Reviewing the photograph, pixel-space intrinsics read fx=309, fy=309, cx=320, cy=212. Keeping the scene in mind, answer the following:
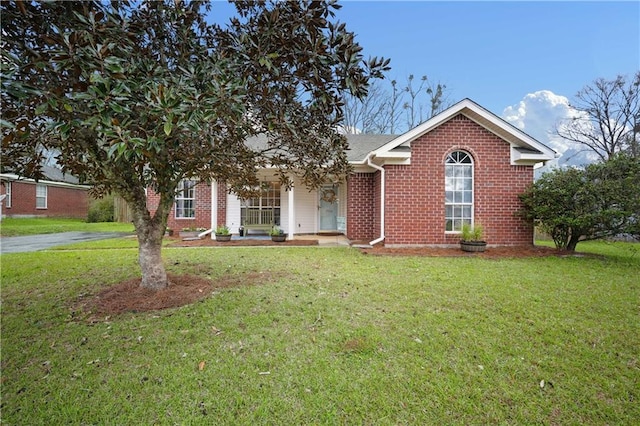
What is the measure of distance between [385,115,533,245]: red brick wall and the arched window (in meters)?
0.21

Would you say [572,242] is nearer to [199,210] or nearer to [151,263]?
[151,263]

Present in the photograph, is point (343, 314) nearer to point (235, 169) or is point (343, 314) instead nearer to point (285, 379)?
point (285, 379)

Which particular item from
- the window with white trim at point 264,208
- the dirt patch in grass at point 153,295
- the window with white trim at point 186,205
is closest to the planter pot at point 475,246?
the dirt patch in grass at point 153,295

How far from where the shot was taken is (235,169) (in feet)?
19.0

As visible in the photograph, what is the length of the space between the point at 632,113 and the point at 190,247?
30.8 meters

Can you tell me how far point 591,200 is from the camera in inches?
348

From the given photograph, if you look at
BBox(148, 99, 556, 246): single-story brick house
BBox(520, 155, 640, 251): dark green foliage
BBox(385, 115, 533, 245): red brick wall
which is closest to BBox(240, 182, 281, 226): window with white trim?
BBox(148, 99, 556, 246): single-story brick house

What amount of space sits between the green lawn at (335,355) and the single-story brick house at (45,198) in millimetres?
20625

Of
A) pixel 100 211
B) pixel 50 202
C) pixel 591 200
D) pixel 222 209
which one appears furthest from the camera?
pixel 50 202

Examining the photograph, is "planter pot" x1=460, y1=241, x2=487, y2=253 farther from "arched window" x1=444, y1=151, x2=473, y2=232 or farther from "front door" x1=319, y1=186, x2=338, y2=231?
"front door" x1=319, y1=186, x2=338, y2=231

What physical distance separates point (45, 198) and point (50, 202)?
0.48 metres

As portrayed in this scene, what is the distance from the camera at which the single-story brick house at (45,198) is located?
69.6 feet

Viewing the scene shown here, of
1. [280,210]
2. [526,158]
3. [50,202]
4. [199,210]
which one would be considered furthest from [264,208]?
[50,202]

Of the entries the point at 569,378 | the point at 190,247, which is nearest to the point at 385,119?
the point at 190,247
